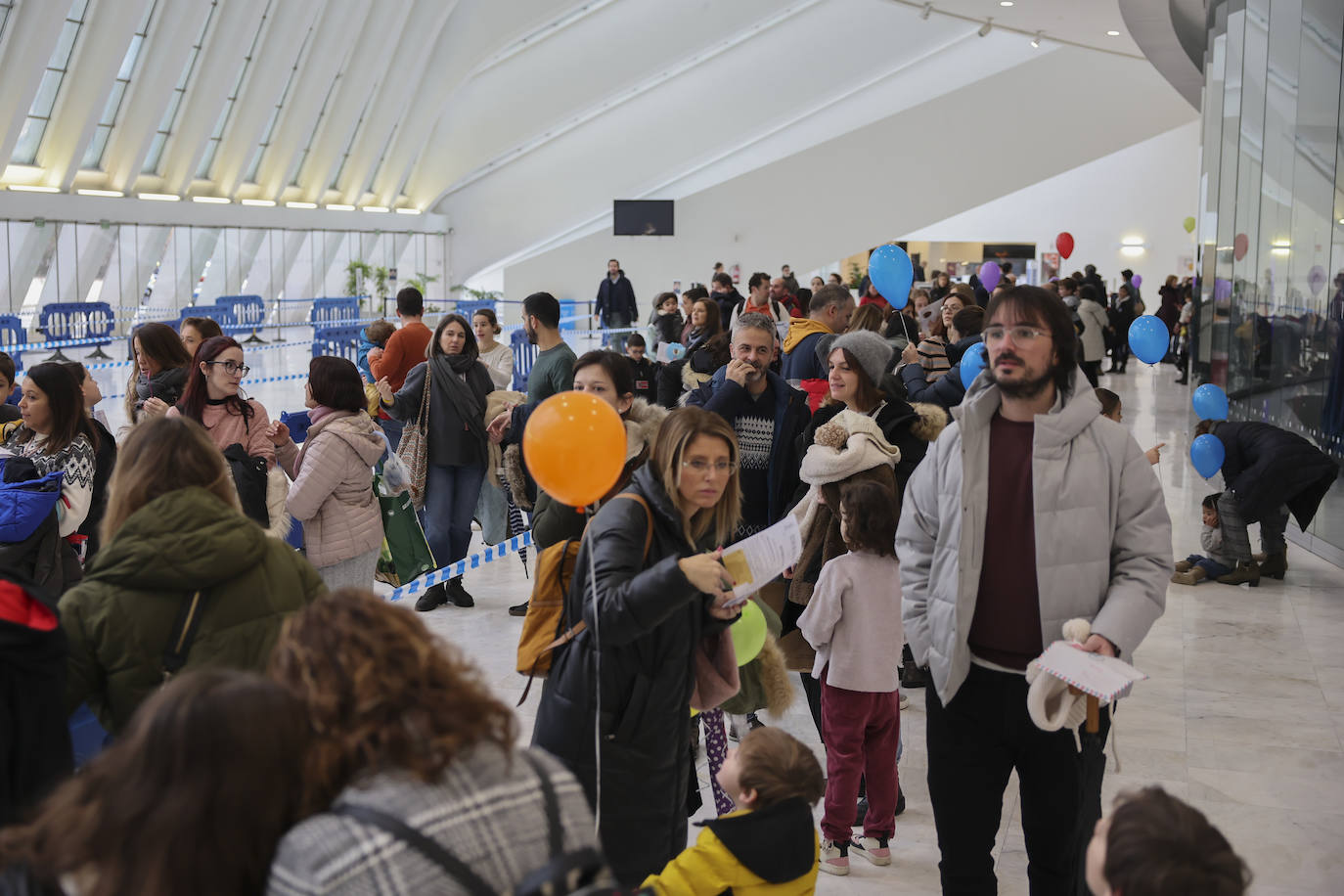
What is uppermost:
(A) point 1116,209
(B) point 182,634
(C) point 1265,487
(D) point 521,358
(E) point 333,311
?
(A) point 1116,209

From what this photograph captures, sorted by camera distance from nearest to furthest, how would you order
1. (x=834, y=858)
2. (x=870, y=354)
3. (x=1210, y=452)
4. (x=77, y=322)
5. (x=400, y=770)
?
(x=400, y=770)
(x=834, y=858)
(x=870, y=354)
(x=1210, y=452)
(x=77, y=322)

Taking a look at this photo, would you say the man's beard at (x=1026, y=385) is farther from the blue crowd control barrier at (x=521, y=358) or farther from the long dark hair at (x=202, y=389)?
the blue crowd control barrier at (x=521, y=358)

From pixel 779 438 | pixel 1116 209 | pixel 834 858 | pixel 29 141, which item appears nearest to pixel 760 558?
pixel 834 858

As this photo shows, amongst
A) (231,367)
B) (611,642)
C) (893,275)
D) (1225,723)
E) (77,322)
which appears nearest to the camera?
(611,642)

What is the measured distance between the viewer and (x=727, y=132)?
117ft

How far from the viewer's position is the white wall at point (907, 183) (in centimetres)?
2891

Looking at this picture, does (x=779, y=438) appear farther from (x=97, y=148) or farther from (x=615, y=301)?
(x=97, y=148)

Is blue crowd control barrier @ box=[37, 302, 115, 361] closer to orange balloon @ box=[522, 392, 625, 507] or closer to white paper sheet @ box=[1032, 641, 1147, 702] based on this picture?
orange balloon @ box=[522, 392, 625, 507]

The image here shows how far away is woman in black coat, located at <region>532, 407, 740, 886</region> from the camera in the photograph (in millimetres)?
2779

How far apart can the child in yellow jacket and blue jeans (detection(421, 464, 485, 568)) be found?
4290 millimetres

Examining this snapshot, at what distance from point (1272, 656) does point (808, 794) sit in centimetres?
427

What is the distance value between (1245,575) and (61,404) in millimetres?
6588

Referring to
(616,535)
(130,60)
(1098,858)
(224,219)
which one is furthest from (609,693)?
(224,219)

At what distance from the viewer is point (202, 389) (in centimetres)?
503
